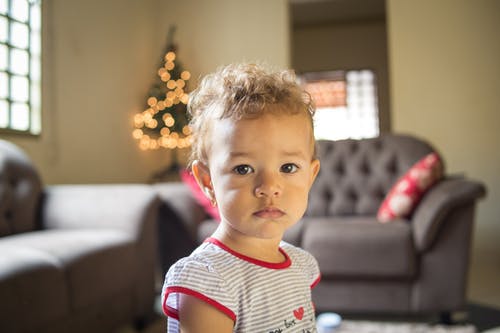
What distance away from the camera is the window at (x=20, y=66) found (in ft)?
9.14

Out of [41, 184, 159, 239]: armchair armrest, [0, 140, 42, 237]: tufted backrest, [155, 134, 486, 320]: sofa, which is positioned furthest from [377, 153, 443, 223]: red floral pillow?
[0, 140, 42, 237]: tufted backrest

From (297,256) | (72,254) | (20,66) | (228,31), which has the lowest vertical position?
(72,254)

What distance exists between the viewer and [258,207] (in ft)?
2.30

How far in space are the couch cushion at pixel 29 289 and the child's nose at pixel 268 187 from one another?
36.6 inches

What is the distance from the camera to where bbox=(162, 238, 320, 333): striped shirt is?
2.20 feet

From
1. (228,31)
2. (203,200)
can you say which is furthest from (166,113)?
(203,200)

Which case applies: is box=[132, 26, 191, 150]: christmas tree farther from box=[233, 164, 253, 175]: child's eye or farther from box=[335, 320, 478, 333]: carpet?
box=[233, 164, 253, 175]: child's eye

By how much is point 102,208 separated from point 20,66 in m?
1.41

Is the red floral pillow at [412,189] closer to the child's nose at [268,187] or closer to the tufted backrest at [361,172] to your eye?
the tufted backrest at [361,172]

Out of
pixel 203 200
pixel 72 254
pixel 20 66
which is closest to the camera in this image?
pixel 72 254

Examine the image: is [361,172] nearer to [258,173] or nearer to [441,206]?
[441,206]

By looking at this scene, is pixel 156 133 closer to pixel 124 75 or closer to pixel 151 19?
pixel 124 75

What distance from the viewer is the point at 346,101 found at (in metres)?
6.70

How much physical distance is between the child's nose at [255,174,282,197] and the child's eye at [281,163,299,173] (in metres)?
0.03
